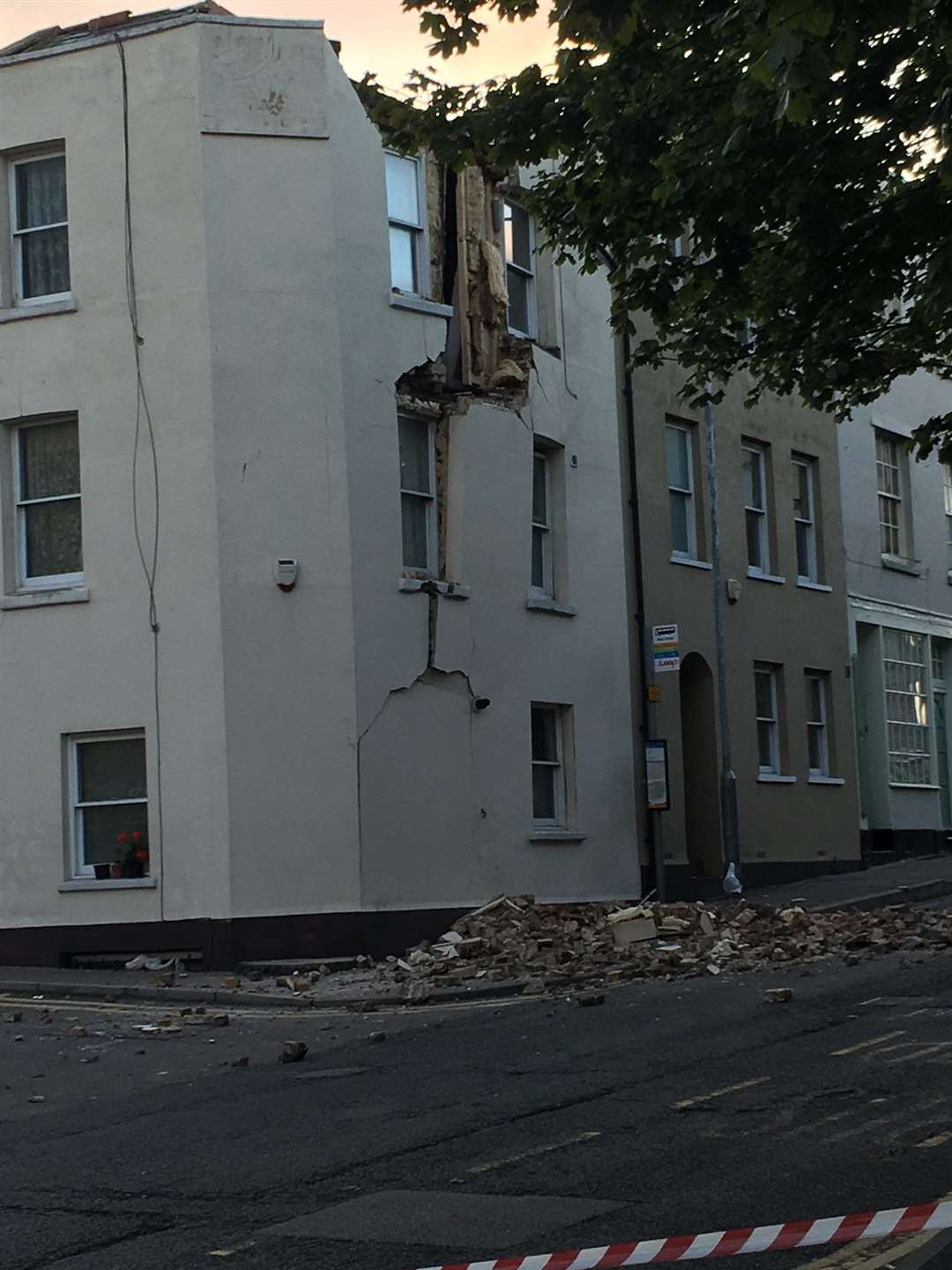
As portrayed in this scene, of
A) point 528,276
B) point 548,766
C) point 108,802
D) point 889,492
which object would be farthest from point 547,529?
point 889,492

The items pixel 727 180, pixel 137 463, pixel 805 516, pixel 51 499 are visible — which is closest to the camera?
pixel 727 180

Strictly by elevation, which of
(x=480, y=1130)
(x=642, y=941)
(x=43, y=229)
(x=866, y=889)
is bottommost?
(x=480, y=1130)

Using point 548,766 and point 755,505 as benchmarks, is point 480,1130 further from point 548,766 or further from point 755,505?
point 755,505

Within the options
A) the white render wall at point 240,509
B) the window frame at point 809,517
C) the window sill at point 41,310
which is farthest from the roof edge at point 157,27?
the window frame at point 809,517

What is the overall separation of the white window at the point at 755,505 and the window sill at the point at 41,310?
11244mm

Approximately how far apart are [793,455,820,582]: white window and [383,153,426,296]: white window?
31.1 feet

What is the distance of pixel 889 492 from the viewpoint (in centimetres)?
3259

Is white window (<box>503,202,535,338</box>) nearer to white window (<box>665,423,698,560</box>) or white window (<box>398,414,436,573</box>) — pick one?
white window (<box>398,414,436,573</box>)

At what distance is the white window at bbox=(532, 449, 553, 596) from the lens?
23.5 meters

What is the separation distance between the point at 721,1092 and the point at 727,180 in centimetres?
655

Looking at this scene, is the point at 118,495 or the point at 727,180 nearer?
the point at 727,180

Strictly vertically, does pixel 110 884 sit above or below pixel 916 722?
below

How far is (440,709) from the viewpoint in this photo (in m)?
21.1

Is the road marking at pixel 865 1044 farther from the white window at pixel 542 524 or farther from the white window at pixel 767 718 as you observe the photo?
the white window at pixel 767 718
